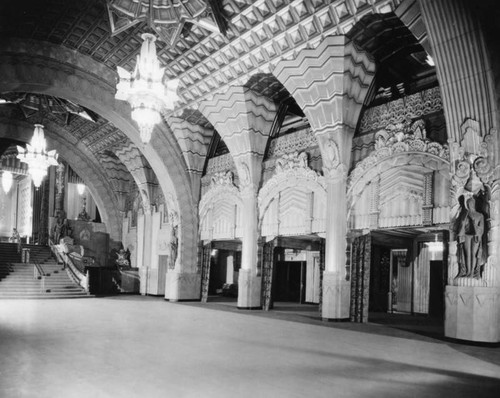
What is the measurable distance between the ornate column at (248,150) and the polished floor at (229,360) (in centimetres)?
352

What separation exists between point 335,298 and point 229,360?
5.62 m

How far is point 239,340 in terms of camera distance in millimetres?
7895

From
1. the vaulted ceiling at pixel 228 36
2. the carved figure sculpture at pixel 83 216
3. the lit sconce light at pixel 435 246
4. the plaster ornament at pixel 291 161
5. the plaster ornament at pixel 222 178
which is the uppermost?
the vaulted ceiling at pixel 228 36

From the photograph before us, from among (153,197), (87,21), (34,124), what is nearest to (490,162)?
(87,21)

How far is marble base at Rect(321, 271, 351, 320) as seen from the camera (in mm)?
11227

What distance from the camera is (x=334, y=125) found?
37.0 feet

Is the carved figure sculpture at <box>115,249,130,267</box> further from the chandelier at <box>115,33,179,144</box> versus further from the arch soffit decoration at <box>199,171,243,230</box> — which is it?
the chandelier at <box>115,33,179,144</box>

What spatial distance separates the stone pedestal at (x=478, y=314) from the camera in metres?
8.20

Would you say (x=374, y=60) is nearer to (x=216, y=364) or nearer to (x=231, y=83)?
(x=231, y=83)

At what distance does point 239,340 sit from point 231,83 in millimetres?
7994

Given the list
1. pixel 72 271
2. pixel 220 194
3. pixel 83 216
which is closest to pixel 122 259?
pixel 72 271

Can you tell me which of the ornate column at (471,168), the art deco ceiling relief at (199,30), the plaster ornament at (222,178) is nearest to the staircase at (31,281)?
the plaster ornament at (222,178)

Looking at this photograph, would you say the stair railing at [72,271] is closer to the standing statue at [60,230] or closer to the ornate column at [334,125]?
the standing statue at [60,230]

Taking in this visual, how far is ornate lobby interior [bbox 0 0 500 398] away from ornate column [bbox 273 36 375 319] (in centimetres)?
5
